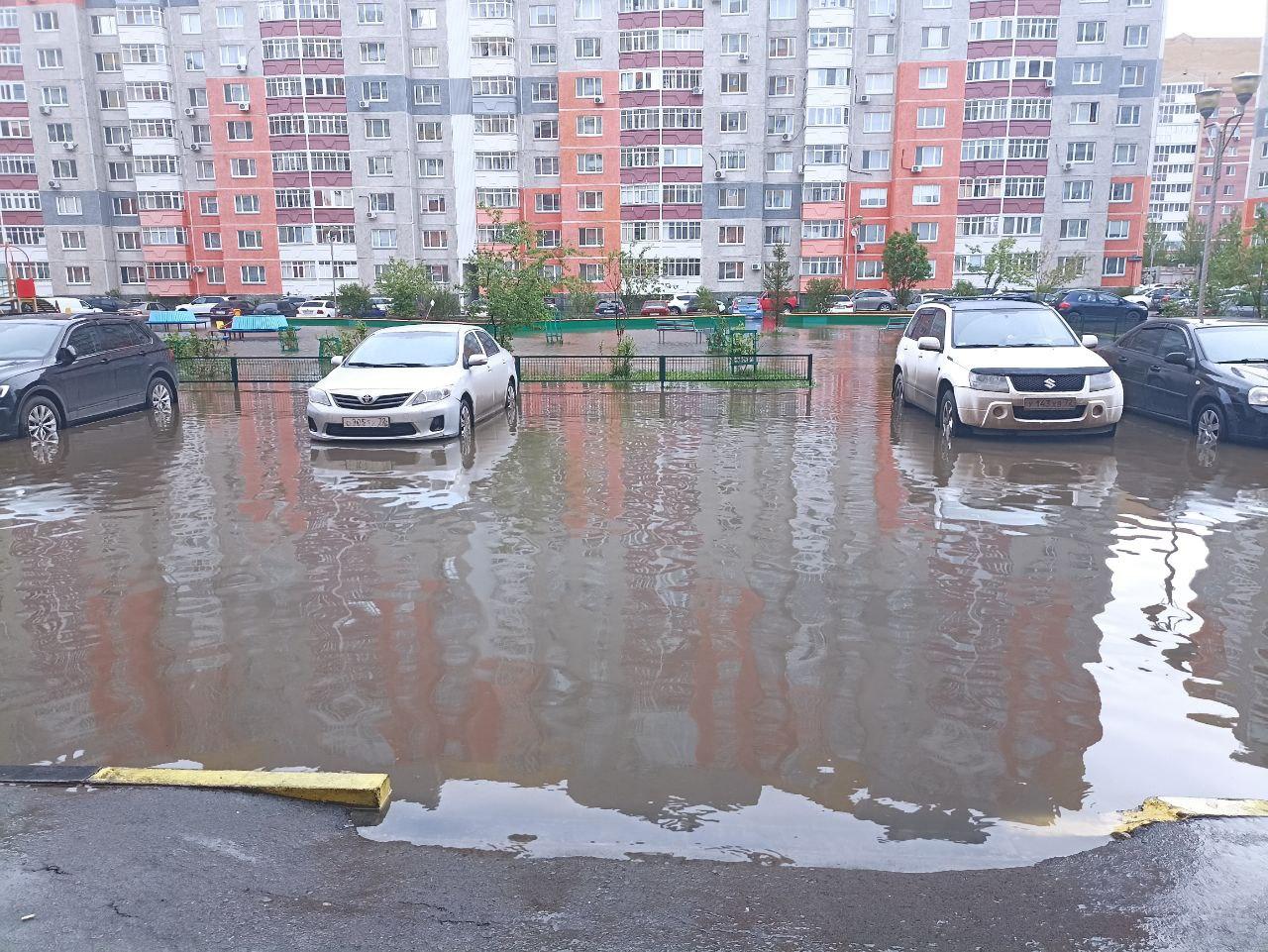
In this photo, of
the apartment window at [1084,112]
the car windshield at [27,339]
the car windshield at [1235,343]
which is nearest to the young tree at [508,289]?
the car windshield at [27,339]

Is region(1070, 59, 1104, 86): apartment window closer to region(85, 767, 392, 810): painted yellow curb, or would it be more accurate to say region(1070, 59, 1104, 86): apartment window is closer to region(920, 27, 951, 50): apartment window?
region(920, 27, 951, 50): apartment window

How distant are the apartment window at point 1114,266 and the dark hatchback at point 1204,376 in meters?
57.6

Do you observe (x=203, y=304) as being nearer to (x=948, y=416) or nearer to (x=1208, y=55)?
(x=948, y=416)

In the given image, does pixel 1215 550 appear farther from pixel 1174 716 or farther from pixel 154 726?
pixel 154 726

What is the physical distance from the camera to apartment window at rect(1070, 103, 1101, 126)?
207 feet

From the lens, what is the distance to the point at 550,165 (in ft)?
220

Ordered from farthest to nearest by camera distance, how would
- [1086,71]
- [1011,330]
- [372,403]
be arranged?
[1086,71], [1011,330], [372,403]

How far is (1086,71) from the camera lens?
62719 millimetres

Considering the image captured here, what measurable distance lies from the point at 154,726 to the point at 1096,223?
2797 inches

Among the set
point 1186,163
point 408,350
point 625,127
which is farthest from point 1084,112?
point 408,350

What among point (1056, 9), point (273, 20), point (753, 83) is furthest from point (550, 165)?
point (1056, 9)

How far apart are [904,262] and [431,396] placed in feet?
170

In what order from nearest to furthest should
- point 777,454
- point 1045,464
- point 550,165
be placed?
point 1045,464, point 777,454, point 550,165

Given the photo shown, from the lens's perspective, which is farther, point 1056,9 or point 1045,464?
point 1056,9
